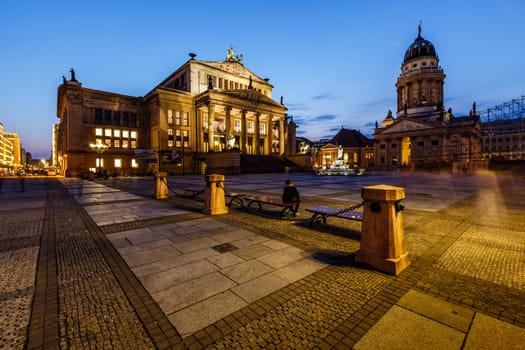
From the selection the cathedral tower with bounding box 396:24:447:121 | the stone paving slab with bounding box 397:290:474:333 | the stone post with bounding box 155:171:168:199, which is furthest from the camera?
the cathedral tower with bounding box 396:24:447:121

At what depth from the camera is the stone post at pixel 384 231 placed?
4.04 m

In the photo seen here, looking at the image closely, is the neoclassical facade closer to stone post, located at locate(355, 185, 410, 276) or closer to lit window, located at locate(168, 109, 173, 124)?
lit window, located at locate(168, 109, 173, 124)

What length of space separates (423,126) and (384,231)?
250ft

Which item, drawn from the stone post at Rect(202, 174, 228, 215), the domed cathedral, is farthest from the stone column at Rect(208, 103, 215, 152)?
the domed cathedral

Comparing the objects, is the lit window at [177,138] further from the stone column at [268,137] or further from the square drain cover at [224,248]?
the square drain cover at [224,248]

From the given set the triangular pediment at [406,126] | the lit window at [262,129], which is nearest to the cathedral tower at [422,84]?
the triangular pediment at [406,126]

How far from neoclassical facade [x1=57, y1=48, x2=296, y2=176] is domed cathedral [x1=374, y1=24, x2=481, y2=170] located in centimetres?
4113

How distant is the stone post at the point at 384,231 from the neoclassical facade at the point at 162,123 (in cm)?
3640

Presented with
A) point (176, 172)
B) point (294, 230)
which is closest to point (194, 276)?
point (294, 230)

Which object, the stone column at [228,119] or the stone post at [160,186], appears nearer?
the stone post at [160,186]

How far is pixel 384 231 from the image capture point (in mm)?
4109

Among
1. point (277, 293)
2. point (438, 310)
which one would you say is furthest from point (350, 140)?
point (277, 293)

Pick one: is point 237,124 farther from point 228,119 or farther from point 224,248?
point 224,248

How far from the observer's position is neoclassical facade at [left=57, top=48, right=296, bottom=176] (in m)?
40.0
